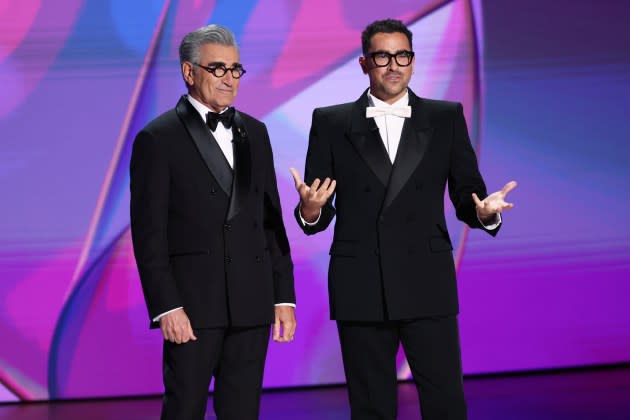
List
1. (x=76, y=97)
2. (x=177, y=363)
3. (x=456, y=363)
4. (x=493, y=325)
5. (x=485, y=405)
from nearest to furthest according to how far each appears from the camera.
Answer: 1. (x=177, y=363)
2. (x=456, y=363)
3. (x=485, y=405)
4. (x=76, y=97)
5. (x=493, y=325)

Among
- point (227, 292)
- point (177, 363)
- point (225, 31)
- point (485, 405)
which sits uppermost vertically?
point (225, 31)

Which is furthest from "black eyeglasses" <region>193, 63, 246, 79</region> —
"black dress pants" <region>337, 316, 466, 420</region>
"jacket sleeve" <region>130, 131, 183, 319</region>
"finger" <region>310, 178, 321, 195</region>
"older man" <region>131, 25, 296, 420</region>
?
"black dress pants" <region>337, 316, 466, 420</region>

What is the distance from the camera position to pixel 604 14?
5.17m

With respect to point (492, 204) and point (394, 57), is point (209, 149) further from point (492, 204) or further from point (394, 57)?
point (492, 204)

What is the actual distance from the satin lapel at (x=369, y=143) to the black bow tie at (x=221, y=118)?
0.40 meters

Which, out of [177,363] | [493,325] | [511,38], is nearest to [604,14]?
[511,38]

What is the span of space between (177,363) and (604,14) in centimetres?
356

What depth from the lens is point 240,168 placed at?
2.62m

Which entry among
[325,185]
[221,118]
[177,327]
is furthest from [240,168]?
[177,327]

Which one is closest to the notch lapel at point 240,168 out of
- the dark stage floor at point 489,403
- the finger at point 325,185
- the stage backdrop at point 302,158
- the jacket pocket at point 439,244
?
the finger at point 325,185

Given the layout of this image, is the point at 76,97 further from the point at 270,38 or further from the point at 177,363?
the point at 177,363

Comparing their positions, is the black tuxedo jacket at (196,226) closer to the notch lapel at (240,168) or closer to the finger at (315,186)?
the notch lapel at (240,168)

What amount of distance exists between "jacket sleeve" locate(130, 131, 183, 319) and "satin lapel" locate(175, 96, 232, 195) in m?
0.10

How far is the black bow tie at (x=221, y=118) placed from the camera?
103 inches
